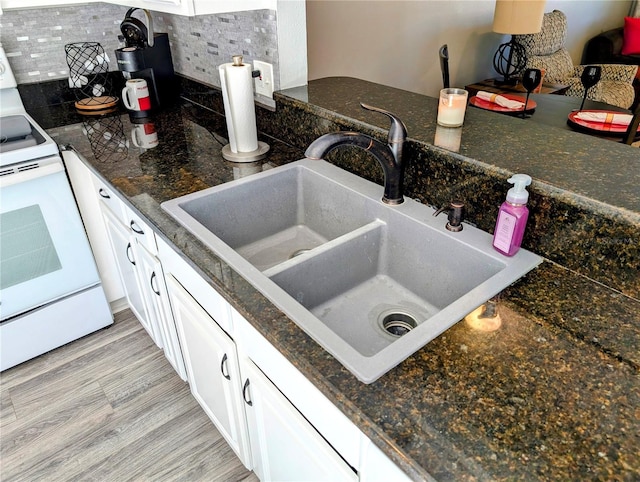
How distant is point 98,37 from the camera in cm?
229

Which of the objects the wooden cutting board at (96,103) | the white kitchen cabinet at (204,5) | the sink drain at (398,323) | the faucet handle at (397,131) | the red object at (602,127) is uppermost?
the white kitchen cabinet at (204,5)

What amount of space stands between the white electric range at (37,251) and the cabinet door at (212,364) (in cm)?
71

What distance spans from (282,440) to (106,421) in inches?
40.3

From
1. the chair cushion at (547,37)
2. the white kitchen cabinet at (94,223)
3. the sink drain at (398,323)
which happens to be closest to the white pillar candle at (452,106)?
the sink drain at (398,323)

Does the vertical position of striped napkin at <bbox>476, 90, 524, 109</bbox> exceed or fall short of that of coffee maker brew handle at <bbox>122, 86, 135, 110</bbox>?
it falls short

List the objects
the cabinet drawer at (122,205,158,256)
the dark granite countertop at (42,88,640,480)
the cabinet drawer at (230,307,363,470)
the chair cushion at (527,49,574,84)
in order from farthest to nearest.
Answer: the chair cushion at (527,49,574,84) → the cabinet drawer at (122,205,158,256) → the cabinet drawer at (230,307,363,470) → the dark granite countertop at (42,88,640,480)

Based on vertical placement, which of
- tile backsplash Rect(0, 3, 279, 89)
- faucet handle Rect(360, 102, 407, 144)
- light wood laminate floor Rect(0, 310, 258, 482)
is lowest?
light wood laminate floor Rect(0, 310, 258, 482)

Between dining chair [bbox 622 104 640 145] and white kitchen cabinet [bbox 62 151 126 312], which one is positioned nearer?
white kitchen cabinet [bbox 62 151 126 312]

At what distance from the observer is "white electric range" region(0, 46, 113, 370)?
169 centimetres

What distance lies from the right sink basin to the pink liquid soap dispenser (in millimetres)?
37

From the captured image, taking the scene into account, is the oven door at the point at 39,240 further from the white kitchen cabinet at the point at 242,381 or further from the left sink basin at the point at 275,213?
the left sink basin at the point at 275,213

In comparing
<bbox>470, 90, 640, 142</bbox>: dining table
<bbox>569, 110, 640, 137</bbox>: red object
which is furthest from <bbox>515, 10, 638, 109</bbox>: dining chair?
<bbox>569, 110, 640, 137</bbox>: red object

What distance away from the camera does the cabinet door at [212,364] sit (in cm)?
122

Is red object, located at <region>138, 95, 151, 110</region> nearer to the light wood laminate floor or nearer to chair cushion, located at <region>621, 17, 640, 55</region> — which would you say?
the light wood laminate floor
